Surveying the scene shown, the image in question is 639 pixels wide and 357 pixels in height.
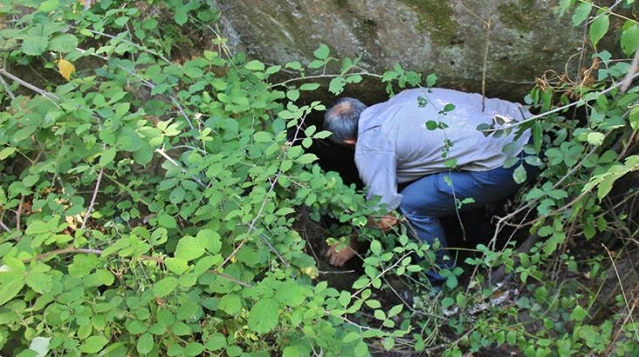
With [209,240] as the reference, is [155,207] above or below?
below

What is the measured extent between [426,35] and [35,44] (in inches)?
82.8

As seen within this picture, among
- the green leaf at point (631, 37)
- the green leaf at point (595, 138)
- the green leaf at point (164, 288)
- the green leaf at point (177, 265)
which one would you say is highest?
the green leaf at point (631, 37)

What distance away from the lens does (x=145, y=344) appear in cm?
214

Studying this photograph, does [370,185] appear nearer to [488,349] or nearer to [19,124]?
[488,349]

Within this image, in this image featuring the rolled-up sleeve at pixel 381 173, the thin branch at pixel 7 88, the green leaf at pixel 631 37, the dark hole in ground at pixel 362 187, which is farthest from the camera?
the dark hole in ground at pixel 362 187

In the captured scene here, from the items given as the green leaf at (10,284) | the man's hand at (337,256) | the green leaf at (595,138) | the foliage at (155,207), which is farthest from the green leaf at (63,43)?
the green leaf at (595,138)

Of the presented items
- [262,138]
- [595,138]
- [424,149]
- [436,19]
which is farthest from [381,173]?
[595,138]

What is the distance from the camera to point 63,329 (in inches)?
86.4

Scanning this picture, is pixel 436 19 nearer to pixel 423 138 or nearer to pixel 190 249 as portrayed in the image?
pixel 423 138

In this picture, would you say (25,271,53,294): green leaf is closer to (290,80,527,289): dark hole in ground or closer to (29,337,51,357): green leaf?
(29,337,51,357): green leaf

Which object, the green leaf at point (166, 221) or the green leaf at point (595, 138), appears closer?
the green leaf at point (595, 138)

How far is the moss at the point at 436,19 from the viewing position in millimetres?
3580

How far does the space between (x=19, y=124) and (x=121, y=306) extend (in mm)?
1138

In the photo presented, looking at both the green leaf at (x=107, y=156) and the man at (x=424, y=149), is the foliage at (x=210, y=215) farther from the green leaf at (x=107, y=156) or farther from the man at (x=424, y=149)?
the man at (x=424, y=149)
